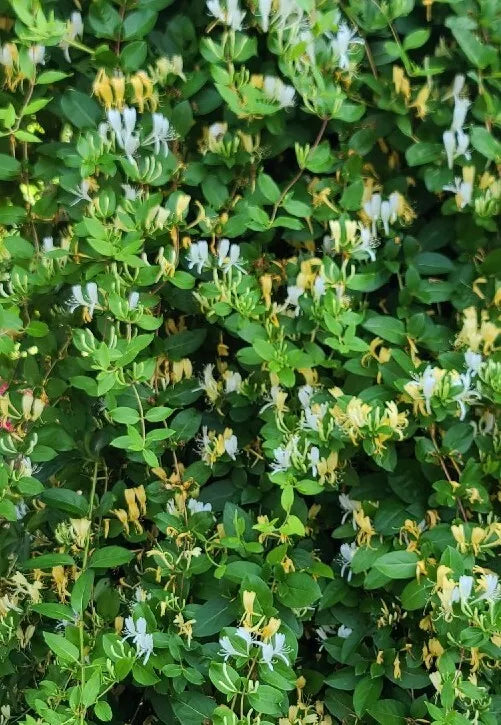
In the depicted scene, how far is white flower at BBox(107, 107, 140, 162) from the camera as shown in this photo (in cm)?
100

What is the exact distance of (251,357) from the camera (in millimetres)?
1001

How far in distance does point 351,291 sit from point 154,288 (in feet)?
0.90

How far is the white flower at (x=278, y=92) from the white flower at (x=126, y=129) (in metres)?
0.18

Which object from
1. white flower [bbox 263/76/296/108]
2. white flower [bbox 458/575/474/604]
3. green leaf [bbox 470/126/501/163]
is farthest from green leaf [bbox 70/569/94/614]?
green leaf [bbox 470/126/501/163]

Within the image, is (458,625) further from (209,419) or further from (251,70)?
(251,70)

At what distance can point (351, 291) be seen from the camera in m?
1.12

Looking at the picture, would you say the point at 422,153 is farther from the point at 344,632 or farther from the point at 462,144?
the point at 344,632

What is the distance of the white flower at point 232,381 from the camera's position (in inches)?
41.4

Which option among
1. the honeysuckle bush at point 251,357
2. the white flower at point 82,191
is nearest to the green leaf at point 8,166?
the honeysuckle bush at point 251,357

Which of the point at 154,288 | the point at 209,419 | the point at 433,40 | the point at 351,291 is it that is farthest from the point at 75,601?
the point at 433,40

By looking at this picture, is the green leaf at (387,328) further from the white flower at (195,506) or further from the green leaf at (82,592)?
the green leaf at (82,592)

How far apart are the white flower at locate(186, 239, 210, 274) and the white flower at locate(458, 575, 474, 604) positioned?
18.9 inches

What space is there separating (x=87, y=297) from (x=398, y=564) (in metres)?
0.50

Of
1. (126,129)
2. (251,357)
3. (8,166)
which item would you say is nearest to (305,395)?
(251,357)
